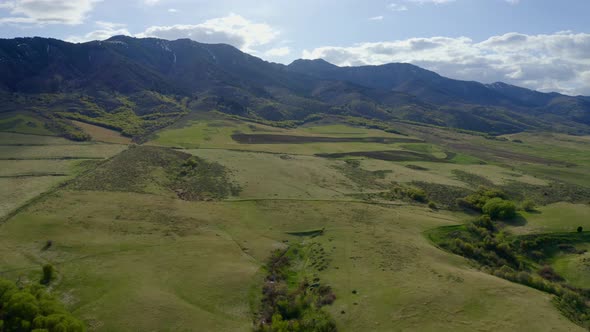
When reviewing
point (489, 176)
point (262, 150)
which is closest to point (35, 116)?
point (262, 150)

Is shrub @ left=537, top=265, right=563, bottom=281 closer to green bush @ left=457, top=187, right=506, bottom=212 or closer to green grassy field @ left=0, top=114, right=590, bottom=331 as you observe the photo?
green grassy field @ left=0, top=114, right=590, bottom=331

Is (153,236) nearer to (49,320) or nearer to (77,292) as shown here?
(77,292)

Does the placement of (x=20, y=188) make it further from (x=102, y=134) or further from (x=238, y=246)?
(x=102, y=134)

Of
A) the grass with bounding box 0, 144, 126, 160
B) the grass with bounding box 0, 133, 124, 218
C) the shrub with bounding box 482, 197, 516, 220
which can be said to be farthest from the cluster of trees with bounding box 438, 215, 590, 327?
the grass with bounding box 0, 144, 126, 160

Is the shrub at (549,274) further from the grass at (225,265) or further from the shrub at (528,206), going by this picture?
the shrub at (528,206)

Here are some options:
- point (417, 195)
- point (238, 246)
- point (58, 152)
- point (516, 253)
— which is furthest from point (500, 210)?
point (58, 152)

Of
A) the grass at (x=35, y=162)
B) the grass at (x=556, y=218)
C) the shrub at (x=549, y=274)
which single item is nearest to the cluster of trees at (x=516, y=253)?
the shrub at (x=549, y=274)
